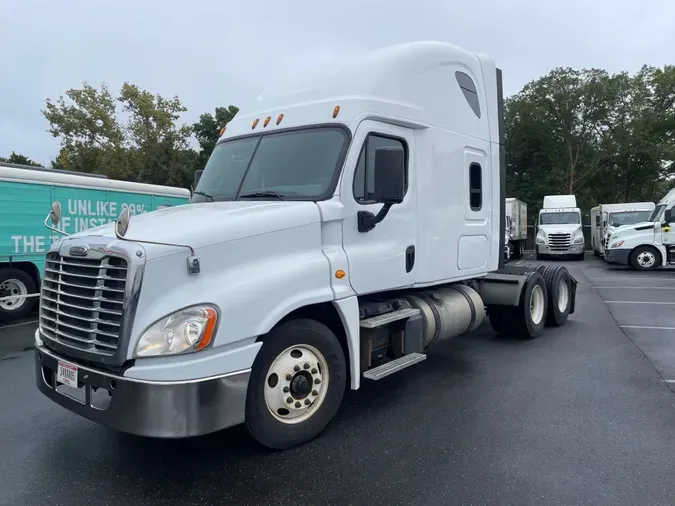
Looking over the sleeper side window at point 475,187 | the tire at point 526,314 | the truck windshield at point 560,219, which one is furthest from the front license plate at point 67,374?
the truck windshield at point 560,219

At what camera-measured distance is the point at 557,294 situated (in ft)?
28.2

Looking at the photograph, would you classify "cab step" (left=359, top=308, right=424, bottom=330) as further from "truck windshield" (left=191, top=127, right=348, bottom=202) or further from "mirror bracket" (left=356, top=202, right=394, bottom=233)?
"truck windshield" (left=191, top=127, right=348, bottom=202)

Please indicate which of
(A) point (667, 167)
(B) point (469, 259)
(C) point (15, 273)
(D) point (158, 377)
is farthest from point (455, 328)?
(A) point (667, 167)

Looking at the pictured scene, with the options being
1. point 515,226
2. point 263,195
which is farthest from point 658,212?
point 263,195

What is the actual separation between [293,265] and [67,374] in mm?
1765

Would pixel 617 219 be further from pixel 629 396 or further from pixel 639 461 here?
pixel 639 461

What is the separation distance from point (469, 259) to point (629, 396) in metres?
2.15

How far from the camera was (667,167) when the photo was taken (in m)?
41.8

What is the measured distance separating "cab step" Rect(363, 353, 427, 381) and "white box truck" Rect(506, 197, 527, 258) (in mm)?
19708

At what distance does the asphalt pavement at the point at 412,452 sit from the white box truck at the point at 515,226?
1893cm

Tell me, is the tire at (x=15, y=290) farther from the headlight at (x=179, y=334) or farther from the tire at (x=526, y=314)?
the tire at (x=526, y=314)

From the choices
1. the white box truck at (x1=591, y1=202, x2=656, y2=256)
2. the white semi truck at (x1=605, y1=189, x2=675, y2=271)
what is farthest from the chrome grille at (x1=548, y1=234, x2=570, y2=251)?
the white semi truck at (x1=605, y1=189, x2=675, y2=271)

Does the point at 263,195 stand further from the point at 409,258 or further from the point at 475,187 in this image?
the point at 475,187

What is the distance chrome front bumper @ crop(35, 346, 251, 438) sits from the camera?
3.37 metres
